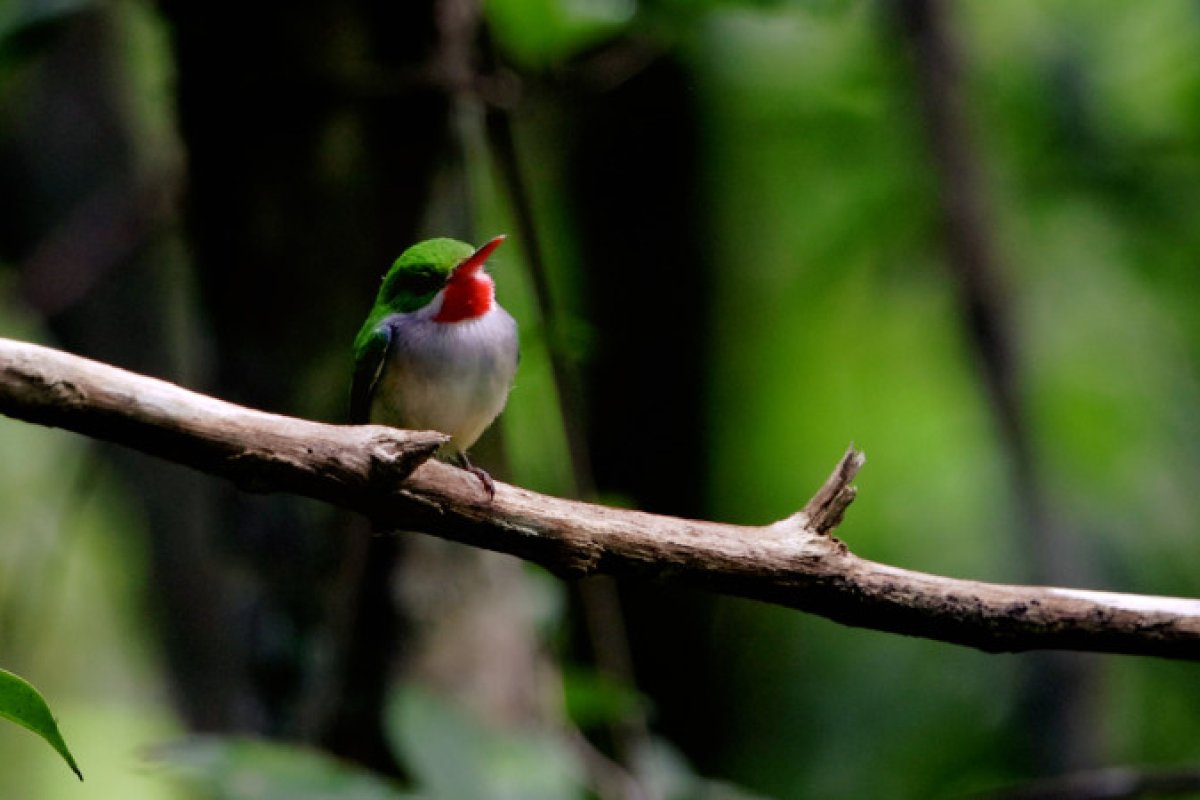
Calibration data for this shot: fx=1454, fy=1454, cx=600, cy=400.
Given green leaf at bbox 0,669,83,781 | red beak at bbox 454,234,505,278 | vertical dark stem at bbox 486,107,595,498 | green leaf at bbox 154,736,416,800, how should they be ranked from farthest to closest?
vertical dark stem at bbox 486,107,595,498 < green leaf at bbox 154,736,416,800 < red beak at bbox 454,234,505,278 < green leaf at bbox 0,669,83,781

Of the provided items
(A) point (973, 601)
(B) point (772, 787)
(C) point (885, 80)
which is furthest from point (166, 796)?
(A) point (973, 601)

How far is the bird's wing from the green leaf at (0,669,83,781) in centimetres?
128

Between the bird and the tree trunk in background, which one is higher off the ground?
the tree trunk in background

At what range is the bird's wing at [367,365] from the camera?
8.68 ft

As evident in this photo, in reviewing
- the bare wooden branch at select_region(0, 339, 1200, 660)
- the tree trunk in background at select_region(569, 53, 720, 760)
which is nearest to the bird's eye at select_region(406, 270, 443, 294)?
the bare wooden branch at select_region(0, 339, 1200, 660)

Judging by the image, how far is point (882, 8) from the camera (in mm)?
5215

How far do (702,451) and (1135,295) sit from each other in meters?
2.24

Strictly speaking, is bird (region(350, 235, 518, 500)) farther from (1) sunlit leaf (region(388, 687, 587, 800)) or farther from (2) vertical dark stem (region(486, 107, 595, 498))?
(1) sunlit leaf (region(388, 687, 587, 800))

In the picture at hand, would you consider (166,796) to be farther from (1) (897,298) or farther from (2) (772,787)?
(1) (897,298)

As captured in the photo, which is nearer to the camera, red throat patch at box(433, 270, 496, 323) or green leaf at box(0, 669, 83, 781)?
green leaf at box(0, 669, 83, 781)

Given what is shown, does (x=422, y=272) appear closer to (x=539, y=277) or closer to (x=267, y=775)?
(x=539, y=277)

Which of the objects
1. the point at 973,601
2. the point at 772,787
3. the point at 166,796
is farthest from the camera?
the point at 166,796

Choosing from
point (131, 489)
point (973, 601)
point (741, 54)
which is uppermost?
point (741, 54)

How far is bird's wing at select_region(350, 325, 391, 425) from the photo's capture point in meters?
2.65
